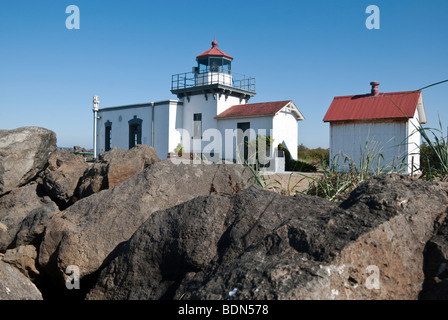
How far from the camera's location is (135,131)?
2762 centimetres

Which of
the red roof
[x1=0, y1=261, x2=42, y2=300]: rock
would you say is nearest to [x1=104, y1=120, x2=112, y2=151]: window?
the red roof

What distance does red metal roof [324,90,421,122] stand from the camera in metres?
17.1

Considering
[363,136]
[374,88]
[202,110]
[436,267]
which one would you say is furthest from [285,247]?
[202,110]

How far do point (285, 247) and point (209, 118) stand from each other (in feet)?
75.2

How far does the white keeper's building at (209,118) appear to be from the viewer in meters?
22.8

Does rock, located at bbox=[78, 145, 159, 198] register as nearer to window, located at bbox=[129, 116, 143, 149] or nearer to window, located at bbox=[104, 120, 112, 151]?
window, located at bbox=[129, 116, 143, 149]

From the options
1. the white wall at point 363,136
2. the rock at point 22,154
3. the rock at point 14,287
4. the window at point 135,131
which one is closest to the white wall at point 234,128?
the white wall at point 363,136

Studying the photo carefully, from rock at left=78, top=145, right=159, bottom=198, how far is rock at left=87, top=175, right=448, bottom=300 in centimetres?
294

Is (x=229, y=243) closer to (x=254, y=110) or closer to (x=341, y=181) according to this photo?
(x=341, y=181)
